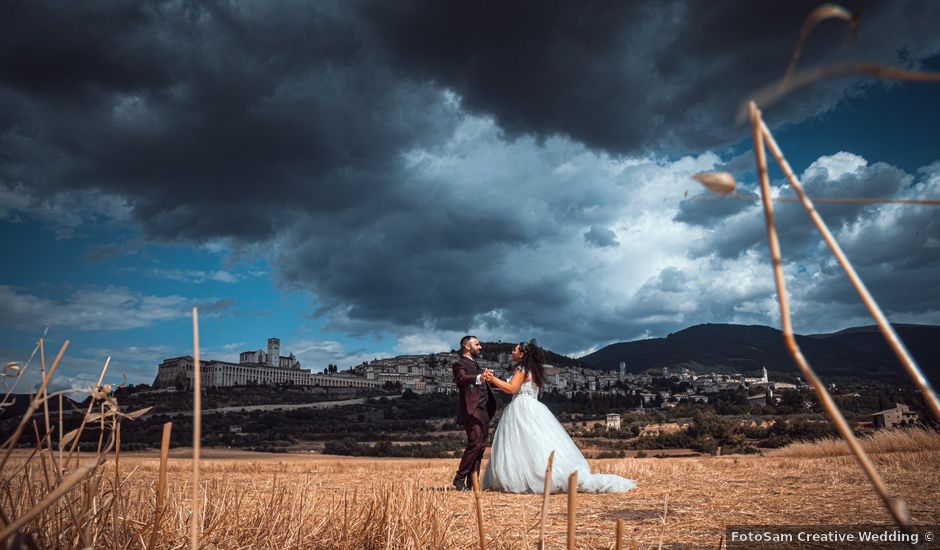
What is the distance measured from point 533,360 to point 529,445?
146cm

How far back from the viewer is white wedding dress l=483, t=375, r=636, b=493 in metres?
9.23

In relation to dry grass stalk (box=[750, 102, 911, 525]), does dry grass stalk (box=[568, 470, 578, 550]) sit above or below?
below

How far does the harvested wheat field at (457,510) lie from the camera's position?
2.53 m

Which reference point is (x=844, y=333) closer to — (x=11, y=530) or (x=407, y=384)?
(x=407, y=384)

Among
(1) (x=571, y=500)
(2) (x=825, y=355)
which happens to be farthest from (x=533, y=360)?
(2) (x=825, y=355)

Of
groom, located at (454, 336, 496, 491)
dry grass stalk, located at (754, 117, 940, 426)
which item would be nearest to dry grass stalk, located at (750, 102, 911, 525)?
dry grass stalk, located at (754, 117, 940, 426)

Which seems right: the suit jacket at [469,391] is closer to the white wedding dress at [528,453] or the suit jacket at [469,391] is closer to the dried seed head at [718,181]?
the white wedding dress at [528,453]

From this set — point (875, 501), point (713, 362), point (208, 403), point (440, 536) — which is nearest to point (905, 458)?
point (875, 501)

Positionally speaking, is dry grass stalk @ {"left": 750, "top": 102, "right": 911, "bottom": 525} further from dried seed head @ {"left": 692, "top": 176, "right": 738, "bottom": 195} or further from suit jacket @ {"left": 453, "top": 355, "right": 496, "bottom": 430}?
suit jacket @ {"left": 453, "top": 355, "right": 496, "bottom": 430}

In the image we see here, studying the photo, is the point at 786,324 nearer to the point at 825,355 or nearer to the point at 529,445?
the point at 529,445

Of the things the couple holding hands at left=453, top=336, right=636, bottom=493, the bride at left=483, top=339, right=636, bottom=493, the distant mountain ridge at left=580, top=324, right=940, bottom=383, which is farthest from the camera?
the distant mountain ridge at left=580, top=324, right=940, bottom=383

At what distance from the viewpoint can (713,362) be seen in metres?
161

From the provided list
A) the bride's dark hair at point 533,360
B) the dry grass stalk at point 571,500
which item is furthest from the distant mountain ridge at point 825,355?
the dry grass stalk at point 571,500

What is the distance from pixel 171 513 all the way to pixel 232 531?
0.38 m
